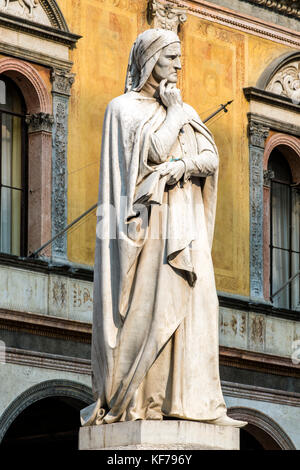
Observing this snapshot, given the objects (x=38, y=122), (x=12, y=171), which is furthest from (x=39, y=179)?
(x=38, y=122)

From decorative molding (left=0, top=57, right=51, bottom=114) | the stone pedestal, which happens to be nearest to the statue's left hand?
the stone pedestal

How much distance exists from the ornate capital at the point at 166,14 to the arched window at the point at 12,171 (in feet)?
8.43

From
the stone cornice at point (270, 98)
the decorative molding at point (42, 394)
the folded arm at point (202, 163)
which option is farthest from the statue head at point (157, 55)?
the stone cornice at point (270, 98)

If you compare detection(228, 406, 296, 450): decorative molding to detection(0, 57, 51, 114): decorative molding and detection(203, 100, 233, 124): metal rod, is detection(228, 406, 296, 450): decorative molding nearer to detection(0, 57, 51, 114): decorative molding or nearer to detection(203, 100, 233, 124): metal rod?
detection(203, 100, 233, 124): metal rod

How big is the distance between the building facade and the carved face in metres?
11.4

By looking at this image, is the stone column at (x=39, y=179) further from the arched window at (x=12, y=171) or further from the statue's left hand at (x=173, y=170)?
the statue's left hand at (x=173, y=170)

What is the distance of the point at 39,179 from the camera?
67.3 ft

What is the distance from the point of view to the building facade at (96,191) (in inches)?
790

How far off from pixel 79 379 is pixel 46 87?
3.79 meters

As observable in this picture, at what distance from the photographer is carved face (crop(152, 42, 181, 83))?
25.0 feet
